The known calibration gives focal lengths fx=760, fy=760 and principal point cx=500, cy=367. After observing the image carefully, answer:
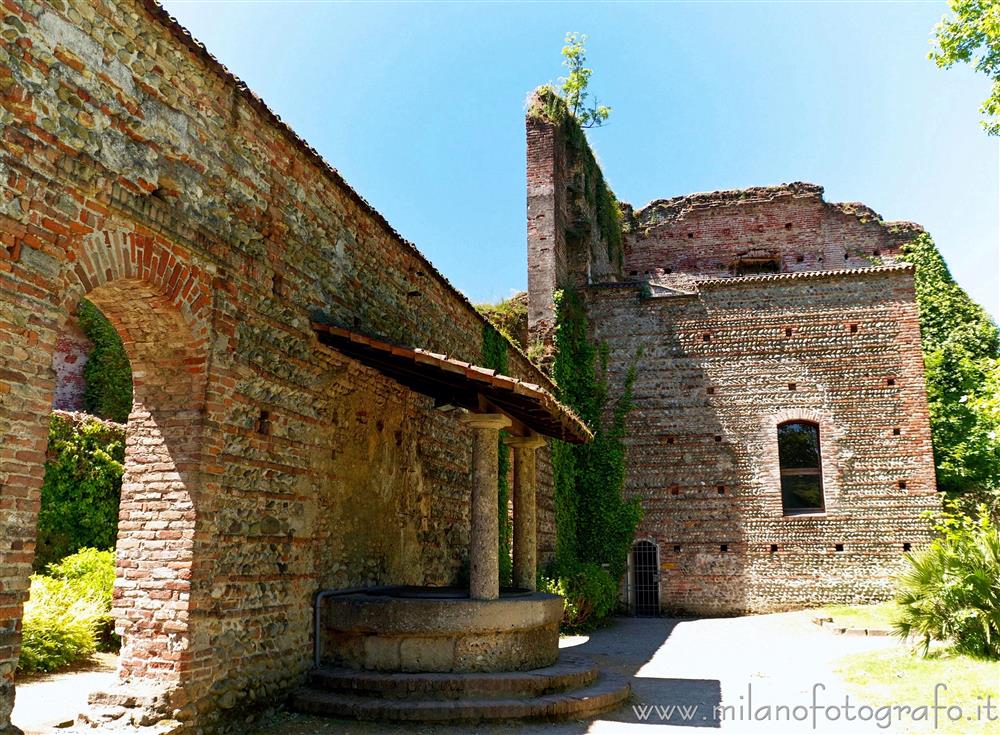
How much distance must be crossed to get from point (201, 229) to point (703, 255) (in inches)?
905

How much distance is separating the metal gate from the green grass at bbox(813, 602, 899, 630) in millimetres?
3588

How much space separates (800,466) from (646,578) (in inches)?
207

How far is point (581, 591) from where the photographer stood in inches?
601

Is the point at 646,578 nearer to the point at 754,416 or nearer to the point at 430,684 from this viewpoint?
the point at 754,416

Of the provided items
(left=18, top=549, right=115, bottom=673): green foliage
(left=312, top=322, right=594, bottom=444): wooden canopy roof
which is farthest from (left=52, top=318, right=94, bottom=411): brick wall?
(left=312, top=322, right=594, bottom=444): wooden canopy roof

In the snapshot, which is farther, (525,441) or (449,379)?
(525,441)

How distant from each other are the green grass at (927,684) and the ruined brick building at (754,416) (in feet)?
26.2

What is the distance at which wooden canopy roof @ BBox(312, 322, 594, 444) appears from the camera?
297 inches

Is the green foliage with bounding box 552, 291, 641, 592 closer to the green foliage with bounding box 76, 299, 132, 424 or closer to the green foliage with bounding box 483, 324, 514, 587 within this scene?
the green foliage with bounding box 483, 324, 514, 587

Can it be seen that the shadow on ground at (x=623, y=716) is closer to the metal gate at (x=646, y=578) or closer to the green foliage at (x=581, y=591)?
the green foliage at (x=581, y=591)

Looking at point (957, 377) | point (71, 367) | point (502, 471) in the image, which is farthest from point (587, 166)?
point (71, 367)

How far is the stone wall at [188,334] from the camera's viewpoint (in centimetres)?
467

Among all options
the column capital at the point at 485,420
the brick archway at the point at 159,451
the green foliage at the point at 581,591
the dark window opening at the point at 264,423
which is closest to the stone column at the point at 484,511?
the column capital at the point at 485,420

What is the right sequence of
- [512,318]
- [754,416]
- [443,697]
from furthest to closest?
[512,318], [754,416], [443,697]
